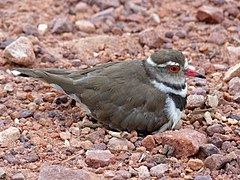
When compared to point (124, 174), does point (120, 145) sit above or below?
below

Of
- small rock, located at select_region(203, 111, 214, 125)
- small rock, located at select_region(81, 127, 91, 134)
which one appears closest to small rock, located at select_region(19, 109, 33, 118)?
small rock, located at select_region(81, 127, 91, 134)

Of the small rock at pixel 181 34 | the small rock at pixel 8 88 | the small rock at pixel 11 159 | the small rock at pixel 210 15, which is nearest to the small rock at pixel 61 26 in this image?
the small rock at pixel 181 34

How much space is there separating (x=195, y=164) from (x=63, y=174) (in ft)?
3.97

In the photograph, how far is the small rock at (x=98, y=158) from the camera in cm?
611

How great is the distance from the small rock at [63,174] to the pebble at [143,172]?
14.8 inches

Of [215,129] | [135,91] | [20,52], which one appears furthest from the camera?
[20,52]

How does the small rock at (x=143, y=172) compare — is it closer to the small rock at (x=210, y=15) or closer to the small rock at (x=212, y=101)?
the small rock at (x=212, y=101)

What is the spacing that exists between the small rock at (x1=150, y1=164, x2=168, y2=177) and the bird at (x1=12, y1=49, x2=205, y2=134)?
902 millimetres

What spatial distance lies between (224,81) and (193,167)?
6.89 ft

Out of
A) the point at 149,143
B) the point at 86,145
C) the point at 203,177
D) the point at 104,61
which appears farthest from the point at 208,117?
the point at 104,61

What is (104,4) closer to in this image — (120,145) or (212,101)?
(212,101)

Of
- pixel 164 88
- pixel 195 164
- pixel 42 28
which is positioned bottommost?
pixel 42 28

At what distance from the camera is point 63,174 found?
575cm

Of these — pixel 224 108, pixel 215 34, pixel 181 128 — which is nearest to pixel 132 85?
pixel 181 128
